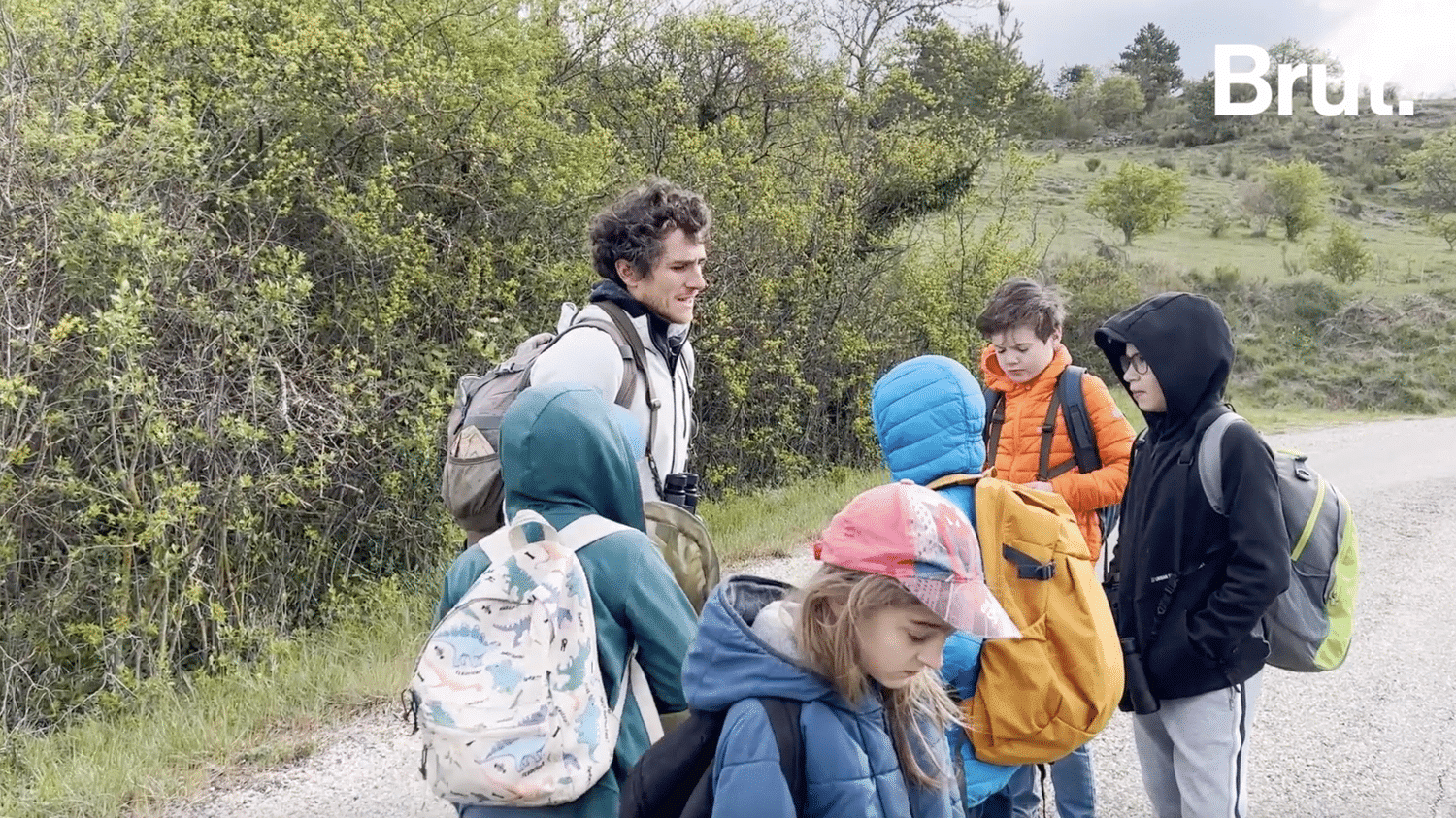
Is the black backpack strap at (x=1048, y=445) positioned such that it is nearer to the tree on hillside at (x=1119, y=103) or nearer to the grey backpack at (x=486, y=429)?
the grey backpack at (x=486, y=429)

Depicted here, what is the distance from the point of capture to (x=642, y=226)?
10.8ft

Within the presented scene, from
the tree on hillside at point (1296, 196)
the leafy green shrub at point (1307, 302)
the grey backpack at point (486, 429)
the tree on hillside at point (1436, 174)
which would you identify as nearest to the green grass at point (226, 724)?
the grey backpack at point (486, 429)

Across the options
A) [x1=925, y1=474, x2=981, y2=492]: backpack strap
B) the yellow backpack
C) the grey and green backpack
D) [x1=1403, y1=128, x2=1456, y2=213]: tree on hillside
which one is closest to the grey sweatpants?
the grey and green backpack

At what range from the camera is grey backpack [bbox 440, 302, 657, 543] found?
2.71m

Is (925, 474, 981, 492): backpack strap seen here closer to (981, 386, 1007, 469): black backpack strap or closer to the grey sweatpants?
the grey sweatpants

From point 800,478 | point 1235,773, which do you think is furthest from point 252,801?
point 800,478

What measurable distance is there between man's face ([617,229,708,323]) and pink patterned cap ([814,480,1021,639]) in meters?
1.51

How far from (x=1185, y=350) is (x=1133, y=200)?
40045mm

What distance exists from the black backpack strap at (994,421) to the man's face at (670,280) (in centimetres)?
136

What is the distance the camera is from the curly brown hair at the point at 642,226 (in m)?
3.30

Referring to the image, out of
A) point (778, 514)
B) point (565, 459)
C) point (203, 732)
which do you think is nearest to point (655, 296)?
point (565, 459)

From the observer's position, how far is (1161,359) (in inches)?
120

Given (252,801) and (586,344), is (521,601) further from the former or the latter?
(252,801)

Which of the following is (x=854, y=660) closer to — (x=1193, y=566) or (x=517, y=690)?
(x=517, y=690)
